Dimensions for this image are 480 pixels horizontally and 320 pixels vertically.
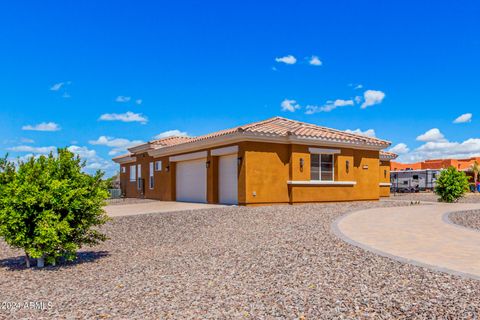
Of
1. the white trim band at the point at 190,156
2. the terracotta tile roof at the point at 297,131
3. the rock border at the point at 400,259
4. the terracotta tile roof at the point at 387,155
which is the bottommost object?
the rock border at the point at 400,259

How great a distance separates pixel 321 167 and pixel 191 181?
7.56 meters

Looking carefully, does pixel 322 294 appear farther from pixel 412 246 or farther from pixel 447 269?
pixel 412 246

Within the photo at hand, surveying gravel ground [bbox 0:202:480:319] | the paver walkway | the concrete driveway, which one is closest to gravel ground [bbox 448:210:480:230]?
the paver walkway

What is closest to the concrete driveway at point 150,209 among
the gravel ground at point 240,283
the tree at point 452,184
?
the gravel ground at point 240,283

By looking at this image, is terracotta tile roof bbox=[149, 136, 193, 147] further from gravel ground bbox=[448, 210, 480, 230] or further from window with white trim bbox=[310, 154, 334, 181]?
gravel ground bbox=[448, 210, 480, 230]

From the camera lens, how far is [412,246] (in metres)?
8.82

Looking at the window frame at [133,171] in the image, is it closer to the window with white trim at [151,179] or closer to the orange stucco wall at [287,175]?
Answer: the window with white trim at [151,179]

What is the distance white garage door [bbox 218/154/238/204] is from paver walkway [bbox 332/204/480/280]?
6.66 m

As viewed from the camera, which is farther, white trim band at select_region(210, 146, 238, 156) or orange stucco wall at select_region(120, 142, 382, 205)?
white trim band at select_region(210, 146, 238, 156)

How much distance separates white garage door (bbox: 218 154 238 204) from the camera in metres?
19.8

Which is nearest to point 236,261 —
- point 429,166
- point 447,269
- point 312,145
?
point 447,269

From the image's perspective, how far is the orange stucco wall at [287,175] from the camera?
18562 mm

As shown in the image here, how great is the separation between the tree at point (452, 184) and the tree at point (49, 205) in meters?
20.3

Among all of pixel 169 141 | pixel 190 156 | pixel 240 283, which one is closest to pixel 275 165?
pixel 190 156
